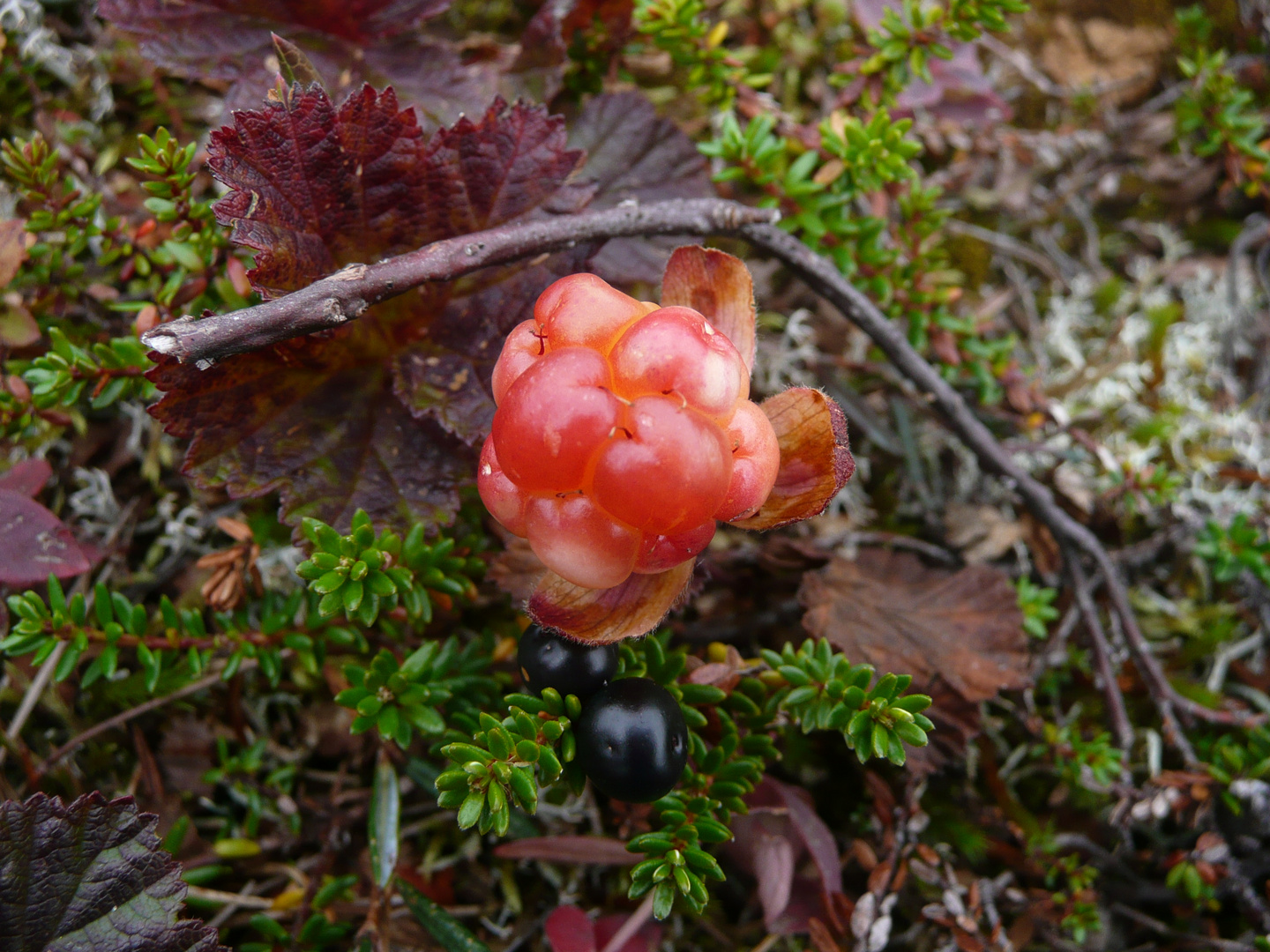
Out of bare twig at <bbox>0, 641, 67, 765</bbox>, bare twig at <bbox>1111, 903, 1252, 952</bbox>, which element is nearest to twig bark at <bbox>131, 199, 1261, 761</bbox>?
bare twig at <bbox>1111, 903, 1252, 952</bbox>

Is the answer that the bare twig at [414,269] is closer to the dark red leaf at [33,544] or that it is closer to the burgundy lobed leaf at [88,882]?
the dark red leaf at [33,544]

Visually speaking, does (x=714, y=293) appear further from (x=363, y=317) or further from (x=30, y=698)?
(x=30, y=698)

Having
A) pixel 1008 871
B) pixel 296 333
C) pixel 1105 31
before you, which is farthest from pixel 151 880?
pixel 1105 31

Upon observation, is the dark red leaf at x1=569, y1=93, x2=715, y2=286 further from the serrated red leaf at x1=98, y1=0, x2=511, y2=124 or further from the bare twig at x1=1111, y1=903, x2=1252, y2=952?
the bare twig at x1=1111, y1=903, x2=1252, y2=952

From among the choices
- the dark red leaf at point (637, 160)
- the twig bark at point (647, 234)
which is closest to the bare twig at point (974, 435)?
the twig bark at point (647, 234)

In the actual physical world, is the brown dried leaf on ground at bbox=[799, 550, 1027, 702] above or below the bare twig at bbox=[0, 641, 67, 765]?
above

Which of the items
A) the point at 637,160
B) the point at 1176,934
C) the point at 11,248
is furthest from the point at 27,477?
the point at 1176,934

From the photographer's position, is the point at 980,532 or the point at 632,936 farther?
the point at 980,532
